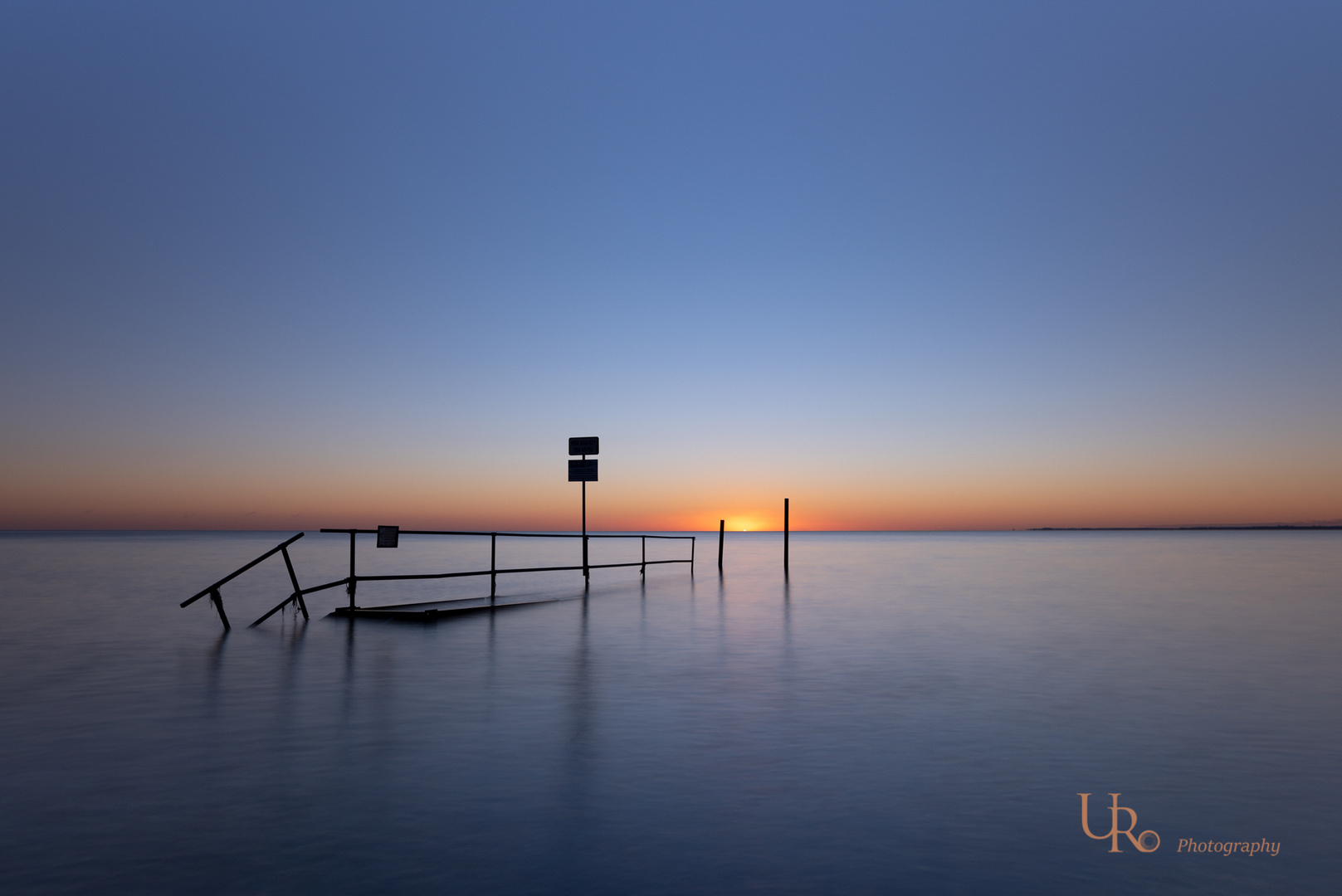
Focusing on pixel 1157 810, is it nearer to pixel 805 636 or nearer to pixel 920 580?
pixel 805 636

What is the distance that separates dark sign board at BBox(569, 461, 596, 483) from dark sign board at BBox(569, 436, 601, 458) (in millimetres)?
321

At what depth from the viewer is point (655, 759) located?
26.0ft

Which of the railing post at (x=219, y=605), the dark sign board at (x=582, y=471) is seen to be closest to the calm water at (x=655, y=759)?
the railing post at (x=219, y=605)

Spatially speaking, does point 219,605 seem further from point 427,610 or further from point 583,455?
point 583,455

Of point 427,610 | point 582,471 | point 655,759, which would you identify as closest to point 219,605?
point 427,610

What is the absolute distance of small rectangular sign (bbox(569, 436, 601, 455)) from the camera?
26.0 m

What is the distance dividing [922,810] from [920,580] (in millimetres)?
34038

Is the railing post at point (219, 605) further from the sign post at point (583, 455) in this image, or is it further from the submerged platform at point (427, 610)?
the sign post at point (583, 455)

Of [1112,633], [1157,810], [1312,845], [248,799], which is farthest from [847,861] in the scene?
[1112,633]

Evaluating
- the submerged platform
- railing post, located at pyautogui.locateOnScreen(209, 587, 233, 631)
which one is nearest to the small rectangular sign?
the submerged platform

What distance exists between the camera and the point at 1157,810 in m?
6.55

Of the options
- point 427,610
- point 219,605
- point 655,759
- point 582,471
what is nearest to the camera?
point 655,759

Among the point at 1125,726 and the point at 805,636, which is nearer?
the point at 1125,726

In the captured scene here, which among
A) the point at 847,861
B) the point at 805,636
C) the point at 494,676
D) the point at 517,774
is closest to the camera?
the point at 847,861
